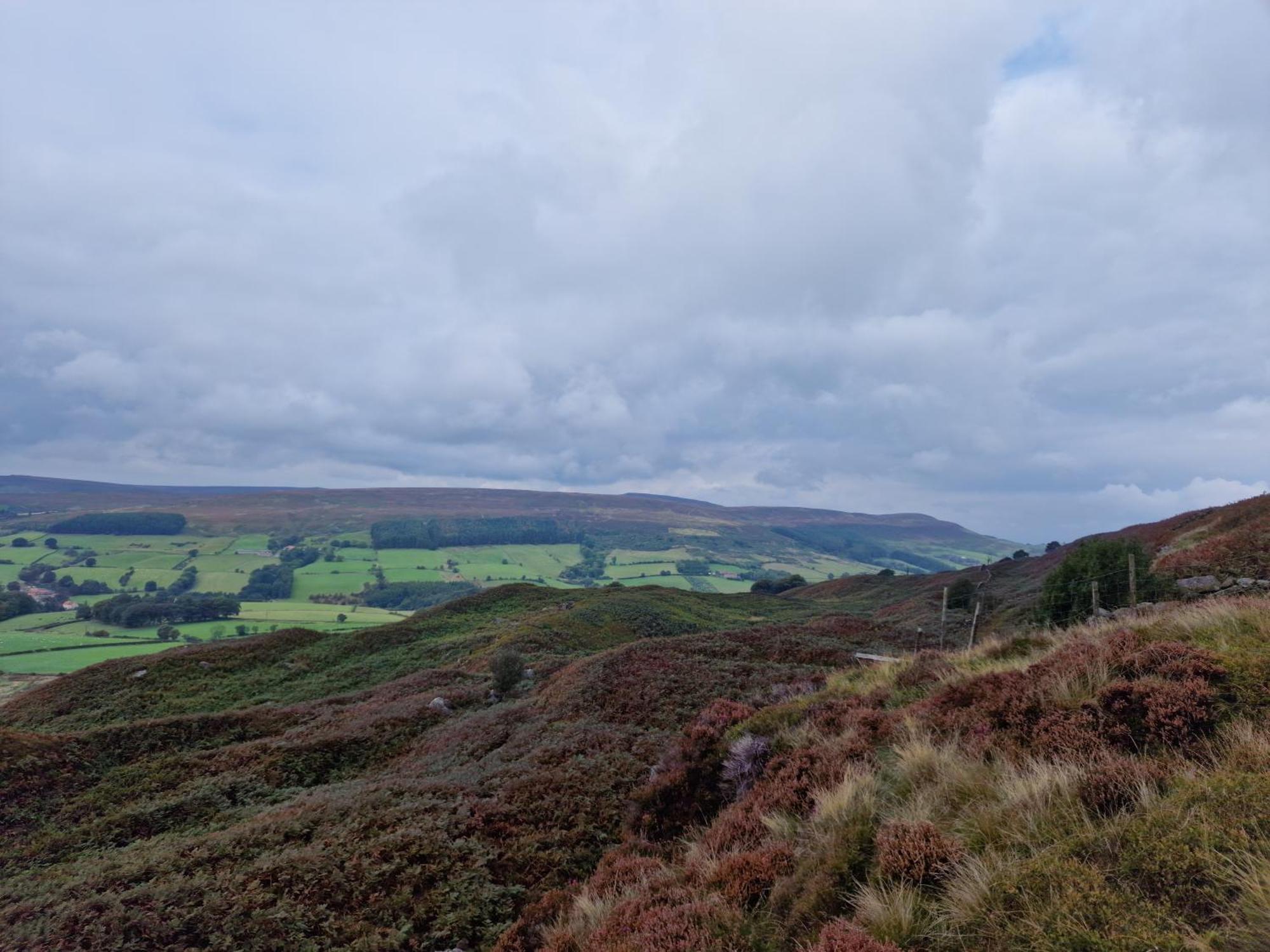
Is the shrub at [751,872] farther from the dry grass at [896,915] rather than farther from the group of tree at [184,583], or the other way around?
the group of tree at [184,583]

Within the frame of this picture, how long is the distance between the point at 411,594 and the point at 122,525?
143 m

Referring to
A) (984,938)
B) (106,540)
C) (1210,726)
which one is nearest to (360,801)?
(984,938)

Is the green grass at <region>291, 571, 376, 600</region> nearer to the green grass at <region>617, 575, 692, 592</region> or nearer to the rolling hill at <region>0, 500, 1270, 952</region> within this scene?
the green grass at <region>617, 575, 692, 592</region>

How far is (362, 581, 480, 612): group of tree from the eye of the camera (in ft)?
344

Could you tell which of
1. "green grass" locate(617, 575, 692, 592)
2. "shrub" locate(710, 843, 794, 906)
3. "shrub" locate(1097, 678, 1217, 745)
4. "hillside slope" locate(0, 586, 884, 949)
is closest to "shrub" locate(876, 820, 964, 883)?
"shrub" locate(710, 843, 794, 906)

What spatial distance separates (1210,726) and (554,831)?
972 centimetres

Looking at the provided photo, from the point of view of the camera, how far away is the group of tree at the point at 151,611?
233 feet

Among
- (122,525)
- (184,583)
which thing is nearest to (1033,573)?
(184,583)

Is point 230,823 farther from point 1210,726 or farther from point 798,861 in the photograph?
point 1210,726

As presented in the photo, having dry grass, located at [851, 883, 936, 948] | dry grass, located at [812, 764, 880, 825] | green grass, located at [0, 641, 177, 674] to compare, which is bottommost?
green grass, located at [0, 641, 177, 674]

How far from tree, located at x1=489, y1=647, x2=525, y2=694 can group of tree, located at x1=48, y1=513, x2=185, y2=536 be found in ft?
698

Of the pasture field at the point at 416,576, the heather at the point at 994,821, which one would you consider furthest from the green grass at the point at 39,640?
the heather at the point at 994,821

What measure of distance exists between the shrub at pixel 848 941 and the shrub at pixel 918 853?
0.82 metres

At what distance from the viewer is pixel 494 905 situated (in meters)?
8.39
